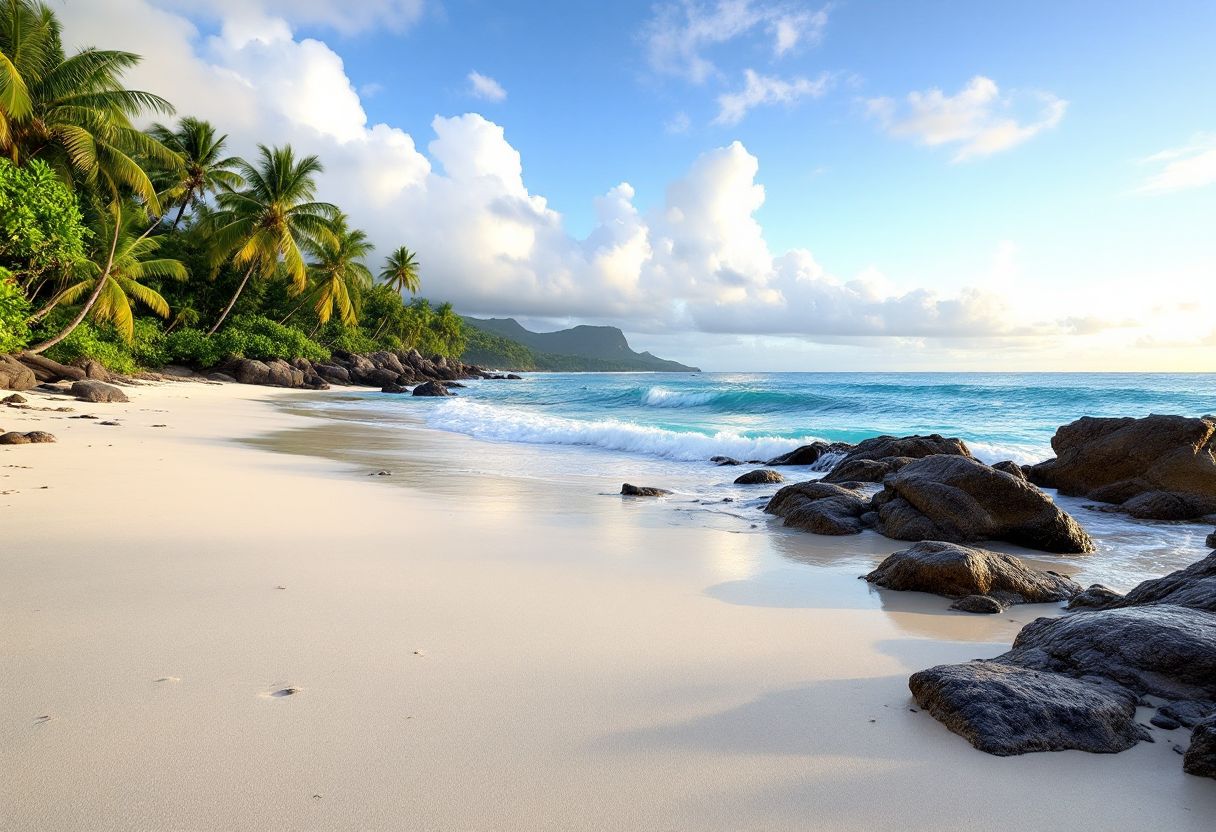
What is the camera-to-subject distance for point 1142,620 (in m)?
2.99

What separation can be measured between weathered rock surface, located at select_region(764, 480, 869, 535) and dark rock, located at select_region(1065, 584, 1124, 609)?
7.49 ft

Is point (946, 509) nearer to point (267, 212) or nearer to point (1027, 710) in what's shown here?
point (1027, 710)

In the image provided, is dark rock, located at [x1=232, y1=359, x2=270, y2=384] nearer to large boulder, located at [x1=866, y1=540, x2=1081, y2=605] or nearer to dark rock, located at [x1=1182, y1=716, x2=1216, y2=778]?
large boulder, located at [x1=866, y1=540, x2=1081, y2=605]

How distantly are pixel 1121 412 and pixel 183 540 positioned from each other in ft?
121

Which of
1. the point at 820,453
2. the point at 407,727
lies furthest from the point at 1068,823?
the point at 820,453

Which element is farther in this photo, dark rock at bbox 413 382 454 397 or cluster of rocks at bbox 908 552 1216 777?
dark rock at bbox 413 382 454 397

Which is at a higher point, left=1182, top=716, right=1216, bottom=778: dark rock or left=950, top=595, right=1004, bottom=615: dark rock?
left=1182, top=716, right=1216, bottom=778: dark rock

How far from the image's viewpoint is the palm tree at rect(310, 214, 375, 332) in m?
41.6

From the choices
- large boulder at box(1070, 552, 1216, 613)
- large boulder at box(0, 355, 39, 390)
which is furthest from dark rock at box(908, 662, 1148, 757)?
large boulder at box(0, 355, 39, 390)

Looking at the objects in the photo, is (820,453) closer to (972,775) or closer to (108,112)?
(972,775)

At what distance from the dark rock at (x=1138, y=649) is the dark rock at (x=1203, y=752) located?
21.6 inches

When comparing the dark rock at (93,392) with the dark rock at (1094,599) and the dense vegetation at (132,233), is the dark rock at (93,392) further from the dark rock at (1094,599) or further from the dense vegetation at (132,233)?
the dark rock at (1094,599)

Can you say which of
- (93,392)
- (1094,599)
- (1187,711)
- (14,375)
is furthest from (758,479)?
(14,375)

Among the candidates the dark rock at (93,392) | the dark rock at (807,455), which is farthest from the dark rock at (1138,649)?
the dark rock at (93,392)
